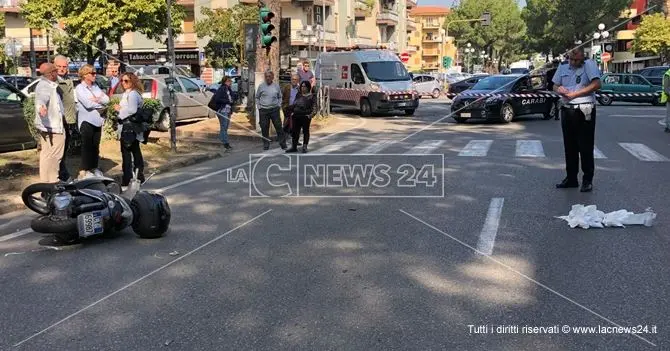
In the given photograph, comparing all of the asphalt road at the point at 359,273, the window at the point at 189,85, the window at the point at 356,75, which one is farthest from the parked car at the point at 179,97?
the asphalt road at the point at 359,273

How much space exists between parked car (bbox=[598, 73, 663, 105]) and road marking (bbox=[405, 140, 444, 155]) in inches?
695

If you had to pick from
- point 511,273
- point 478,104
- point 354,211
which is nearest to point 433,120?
point 478,104

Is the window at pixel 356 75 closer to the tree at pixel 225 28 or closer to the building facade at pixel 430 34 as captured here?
the tree at pixel 225 28

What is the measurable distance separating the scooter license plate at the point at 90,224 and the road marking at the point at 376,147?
298 inches

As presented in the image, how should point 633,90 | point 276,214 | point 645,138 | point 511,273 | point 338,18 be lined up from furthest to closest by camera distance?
point 338,18, point 633,90, point 645,138, point 276,214, point 511,273

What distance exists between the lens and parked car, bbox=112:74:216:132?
Answer: 17.6 meters

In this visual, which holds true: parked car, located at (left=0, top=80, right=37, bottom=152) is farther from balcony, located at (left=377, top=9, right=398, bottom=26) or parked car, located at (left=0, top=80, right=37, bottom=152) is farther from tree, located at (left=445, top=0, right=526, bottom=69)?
tree, located at (left=445, top=0, right=526, bottom=69)

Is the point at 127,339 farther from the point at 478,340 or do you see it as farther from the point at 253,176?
the point at 253,176

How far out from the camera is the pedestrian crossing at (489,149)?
12.2 metres

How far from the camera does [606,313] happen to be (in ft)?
13.9

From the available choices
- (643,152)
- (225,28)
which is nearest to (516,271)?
(643,152)

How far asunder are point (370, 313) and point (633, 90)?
95.3 ft

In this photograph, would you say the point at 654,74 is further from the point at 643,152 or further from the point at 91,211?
the point at 91,211

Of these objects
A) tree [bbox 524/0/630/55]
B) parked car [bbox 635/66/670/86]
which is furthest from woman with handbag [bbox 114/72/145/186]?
tree [bbox 524/0/630/55]
